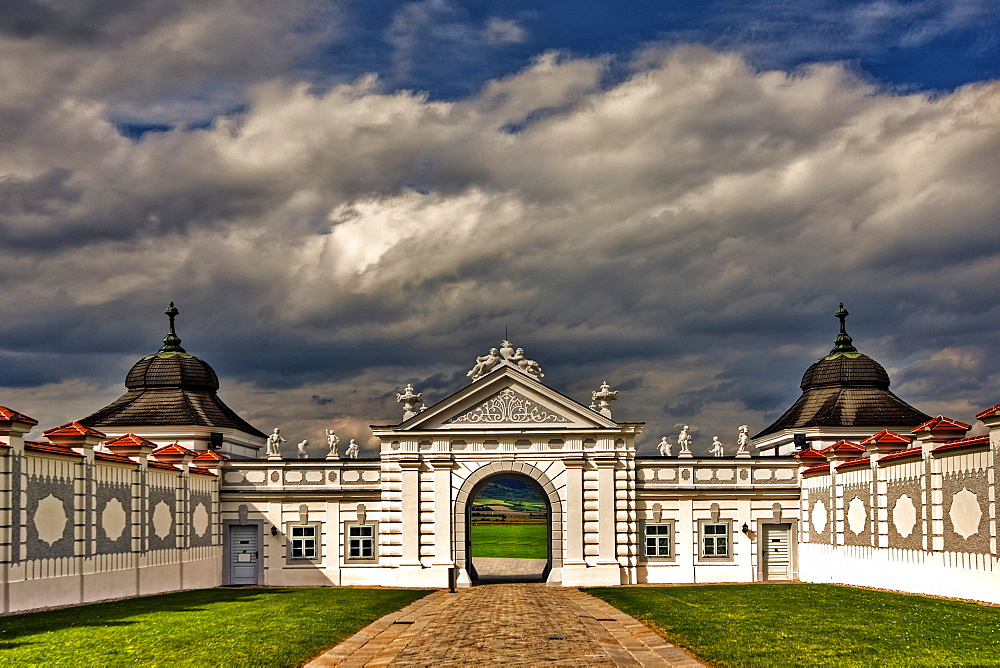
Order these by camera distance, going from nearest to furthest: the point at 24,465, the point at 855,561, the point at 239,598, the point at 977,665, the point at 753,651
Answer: the point at 977,665 < the point at 753,651 < the point at 24,465 < the point at 239,598 < the point at 855,561

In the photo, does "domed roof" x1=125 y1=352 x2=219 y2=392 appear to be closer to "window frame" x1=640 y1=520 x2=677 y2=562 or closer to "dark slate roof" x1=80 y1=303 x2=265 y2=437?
"dark slate roof" x1=80 y1=303 x2=265 y2=437

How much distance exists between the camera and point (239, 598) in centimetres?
3166

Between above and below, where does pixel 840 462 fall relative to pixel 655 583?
above

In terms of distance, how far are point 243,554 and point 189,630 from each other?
22744mm

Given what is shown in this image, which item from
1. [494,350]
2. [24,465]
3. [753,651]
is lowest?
[753,651]

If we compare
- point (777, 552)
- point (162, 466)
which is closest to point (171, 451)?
point (162, 466)

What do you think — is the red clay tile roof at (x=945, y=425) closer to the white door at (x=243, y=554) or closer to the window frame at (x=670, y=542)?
the window frame at (x=670, y=542)

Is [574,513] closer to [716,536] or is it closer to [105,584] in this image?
[716,536]

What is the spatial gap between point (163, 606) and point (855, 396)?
34542mm

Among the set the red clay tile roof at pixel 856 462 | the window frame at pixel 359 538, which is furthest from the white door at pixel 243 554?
the red clay tile roof at pixel 856 462

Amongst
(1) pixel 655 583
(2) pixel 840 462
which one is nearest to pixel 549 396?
(1) pixel 655 583

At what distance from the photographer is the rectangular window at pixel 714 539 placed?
43.3 meters

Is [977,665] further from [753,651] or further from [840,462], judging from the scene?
[840,462]

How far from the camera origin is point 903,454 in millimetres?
31219
